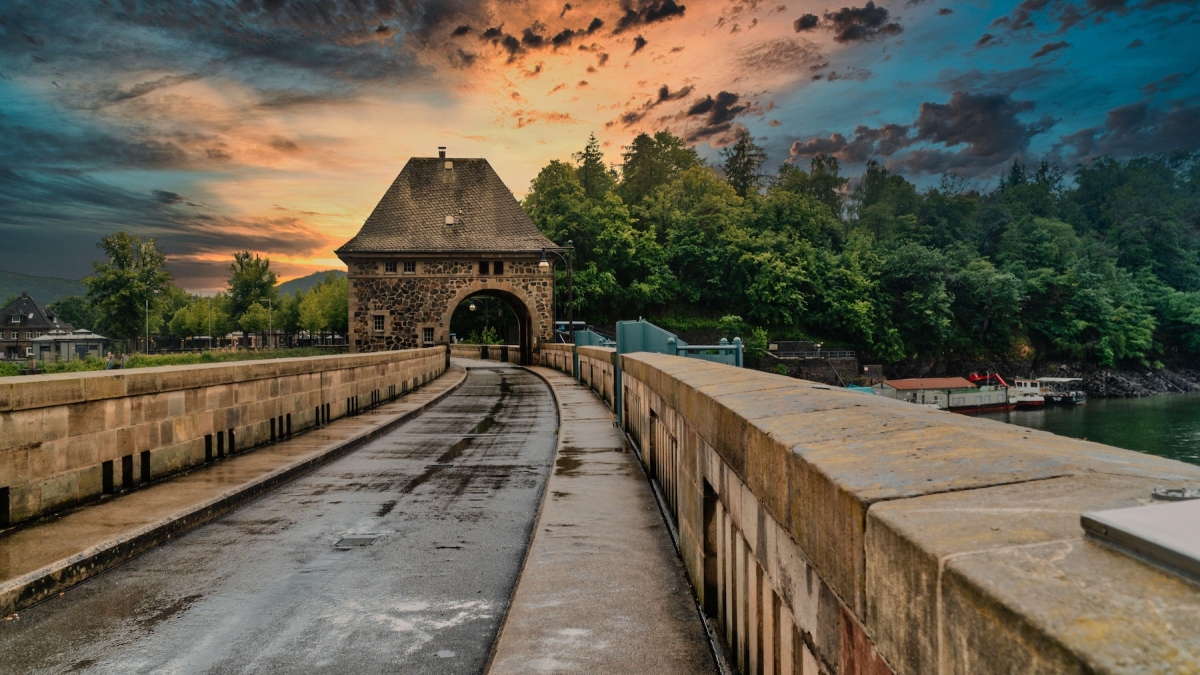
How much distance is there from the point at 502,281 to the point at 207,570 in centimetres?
3762

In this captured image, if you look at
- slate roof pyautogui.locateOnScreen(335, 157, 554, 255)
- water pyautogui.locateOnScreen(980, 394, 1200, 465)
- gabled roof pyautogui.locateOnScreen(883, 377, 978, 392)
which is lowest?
water pyautogui.locateOnScreen(980, 394, 1200, 465)

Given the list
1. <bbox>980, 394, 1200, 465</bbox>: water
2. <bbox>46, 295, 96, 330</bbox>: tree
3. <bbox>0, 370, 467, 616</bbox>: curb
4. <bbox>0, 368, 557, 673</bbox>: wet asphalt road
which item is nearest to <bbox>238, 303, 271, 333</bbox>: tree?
<bbox>46, 295, 96, 330</bbox>: tree

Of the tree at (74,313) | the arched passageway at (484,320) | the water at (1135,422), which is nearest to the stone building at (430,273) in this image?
the arched passageway at (484,320)

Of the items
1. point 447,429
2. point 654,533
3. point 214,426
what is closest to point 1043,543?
point 654,533

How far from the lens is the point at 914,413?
265 cm

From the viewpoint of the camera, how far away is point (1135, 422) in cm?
4881

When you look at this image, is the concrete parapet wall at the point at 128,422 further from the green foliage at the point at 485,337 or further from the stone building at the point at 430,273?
the green foliage at the point at 485,337

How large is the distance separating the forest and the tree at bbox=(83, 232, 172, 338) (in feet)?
143

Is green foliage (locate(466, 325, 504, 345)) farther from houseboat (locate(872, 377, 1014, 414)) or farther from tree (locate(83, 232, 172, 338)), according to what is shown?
tree (locate(83, 232, 172, 338))

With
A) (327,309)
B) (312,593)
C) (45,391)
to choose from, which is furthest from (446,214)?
(327,309)

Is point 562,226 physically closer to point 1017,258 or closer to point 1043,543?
point 1017,258

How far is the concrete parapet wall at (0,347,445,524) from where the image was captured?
602cm

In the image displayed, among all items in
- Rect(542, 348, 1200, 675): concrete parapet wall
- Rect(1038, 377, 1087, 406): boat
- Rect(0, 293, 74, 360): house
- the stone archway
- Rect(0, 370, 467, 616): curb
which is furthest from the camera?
Rect(0, 293, 74, 360): house

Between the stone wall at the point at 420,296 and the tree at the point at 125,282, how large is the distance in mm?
56814
